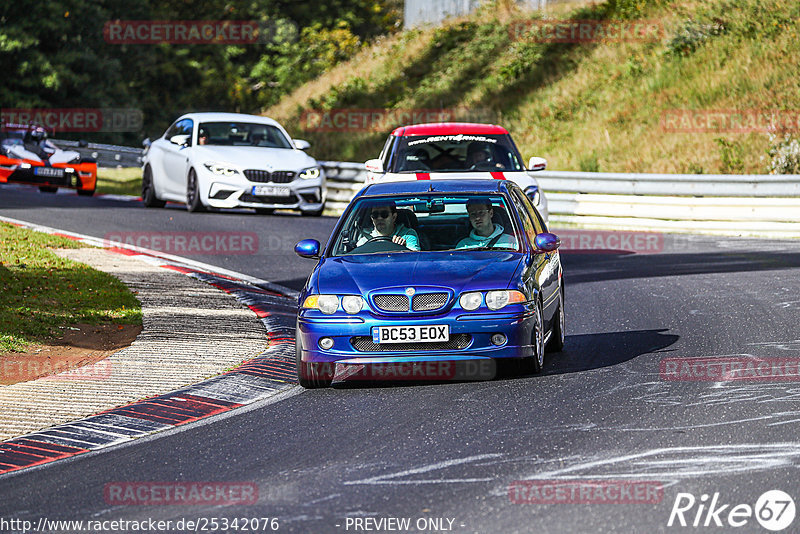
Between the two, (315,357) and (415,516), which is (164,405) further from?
(415,516)

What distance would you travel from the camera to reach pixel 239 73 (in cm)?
5962

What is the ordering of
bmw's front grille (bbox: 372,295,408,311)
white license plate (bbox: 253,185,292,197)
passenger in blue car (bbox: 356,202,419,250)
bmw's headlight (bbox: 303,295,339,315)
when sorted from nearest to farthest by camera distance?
bmw's front grille (bbox: 372,295,408,311) → bmw's headlight (bbox: 303,295,339,315) → passenger in blue car (bbox: 356,202,419,250) → white license plate (bbox: 253,185,292,197)

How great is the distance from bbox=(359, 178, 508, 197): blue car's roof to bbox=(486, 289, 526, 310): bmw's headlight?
57.4 inches

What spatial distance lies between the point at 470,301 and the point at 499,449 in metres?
1.95

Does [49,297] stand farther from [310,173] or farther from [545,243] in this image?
[310,173]

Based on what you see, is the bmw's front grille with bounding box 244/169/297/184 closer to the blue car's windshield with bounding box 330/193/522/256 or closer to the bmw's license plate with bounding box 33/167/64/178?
the bmw's license plate with bounding box 33/167/64/178

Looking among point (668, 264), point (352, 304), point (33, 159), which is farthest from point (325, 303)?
point (33, 159)

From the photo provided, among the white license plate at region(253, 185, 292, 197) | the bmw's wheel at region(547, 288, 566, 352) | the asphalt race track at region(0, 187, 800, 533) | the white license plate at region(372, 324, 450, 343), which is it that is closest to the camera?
the asphalt race track at region(0, 187, 800, 533)

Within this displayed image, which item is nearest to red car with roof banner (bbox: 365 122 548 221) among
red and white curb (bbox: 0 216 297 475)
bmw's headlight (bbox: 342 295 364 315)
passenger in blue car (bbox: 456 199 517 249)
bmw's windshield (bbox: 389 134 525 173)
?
bmw's windshield (bbox: 389 134 525 173)

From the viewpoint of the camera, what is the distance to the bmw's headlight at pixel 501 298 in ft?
27.8

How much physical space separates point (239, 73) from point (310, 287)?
171 feet

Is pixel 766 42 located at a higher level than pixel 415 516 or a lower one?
higher

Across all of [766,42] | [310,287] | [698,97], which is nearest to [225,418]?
[310,287]

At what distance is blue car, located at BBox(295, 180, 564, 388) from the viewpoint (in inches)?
330
